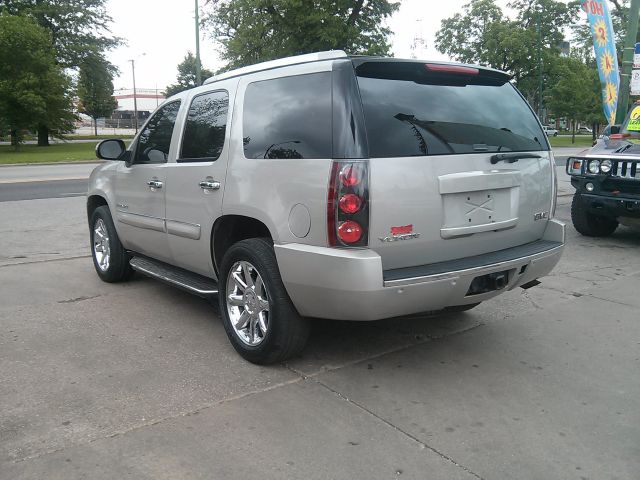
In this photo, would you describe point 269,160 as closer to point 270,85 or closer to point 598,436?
point 270,85

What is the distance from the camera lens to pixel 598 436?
9.94 ft

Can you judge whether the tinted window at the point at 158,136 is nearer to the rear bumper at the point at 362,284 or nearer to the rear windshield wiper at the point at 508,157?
the rear bumper at the point at 362,284

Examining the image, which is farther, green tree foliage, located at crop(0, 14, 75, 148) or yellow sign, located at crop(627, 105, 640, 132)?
green tree foliage, located at crop(0, 14, 75, 148)

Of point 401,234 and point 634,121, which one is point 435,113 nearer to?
point 401,234

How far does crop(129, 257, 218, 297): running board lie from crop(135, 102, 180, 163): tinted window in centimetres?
88

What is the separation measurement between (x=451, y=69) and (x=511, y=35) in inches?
1855

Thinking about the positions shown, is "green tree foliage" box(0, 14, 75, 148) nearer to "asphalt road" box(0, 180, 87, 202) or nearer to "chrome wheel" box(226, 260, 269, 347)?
"asphalt road" box(0, 180, 87, 202)

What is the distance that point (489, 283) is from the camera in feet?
12.2

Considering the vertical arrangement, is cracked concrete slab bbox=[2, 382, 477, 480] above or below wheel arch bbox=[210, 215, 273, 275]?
below

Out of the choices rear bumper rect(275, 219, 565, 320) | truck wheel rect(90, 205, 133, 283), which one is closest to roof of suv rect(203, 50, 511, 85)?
rear bumper rect(275, 219, 565, 320)

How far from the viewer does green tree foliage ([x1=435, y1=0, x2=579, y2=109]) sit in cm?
4706

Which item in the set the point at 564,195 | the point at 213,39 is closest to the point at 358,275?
the point at 564,195

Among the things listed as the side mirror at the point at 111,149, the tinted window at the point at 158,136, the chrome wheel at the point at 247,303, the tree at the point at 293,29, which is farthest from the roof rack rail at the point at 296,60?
the tree at the point at 293,29

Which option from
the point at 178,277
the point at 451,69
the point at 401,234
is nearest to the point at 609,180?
the point at 451,69
